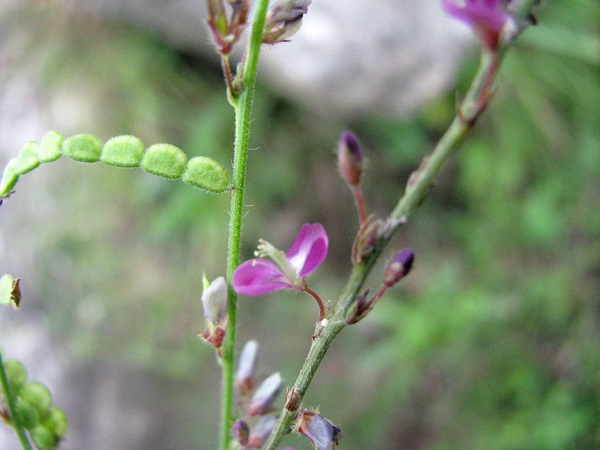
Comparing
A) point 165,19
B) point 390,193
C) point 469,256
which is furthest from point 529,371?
point 165,19

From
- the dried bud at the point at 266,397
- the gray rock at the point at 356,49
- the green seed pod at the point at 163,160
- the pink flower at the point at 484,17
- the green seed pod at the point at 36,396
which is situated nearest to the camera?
the pink flower at the point at 484,17

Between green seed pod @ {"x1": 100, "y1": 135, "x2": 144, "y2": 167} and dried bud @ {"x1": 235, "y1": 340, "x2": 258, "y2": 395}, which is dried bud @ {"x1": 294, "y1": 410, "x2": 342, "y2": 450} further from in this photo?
green seed pod @ {"x1": 100, "y1": 135, "x2": 144, "y2": 167}

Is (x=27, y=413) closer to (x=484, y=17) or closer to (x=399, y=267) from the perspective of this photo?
(x=399, y=267)

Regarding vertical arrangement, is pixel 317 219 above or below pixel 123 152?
below

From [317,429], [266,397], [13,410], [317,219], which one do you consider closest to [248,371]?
[266,397]

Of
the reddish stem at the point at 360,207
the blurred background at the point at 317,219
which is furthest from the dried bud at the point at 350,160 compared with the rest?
the blurred background at the point at 317,219

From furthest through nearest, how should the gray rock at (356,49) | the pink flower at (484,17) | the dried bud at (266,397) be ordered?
the gray rock at (356,49) < the dried bud at (266,397) < the pink flower at (484,17)

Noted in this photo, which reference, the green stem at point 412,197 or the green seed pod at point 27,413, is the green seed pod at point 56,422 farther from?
the green stem at point 412,197
